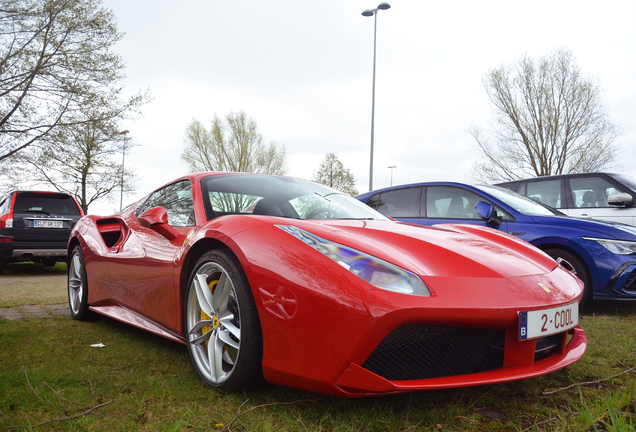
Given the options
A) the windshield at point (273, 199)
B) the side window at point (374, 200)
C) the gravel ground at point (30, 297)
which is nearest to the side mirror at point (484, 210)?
the windshield at point (273, 199)

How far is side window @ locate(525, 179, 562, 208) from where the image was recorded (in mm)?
6684

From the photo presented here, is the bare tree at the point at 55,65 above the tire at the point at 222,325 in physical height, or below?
above

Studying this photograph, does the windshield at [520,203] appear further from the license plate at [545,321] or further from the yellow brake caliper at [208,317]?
the yellow brake caliper at [208,317]

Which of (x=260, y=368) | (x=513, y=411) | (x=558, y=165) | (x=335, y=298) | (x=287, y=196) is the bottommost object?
(x=513, y=411)

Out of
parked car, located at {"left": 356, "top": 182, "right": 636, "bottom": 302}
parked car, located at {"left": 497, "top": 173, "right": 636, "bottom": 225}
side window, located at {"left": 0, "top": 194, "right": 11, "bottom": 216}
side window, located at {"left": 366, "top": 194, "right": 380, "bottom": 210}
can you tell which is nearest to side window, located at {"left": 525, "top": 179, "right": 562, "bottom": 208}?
parked car, located at {"left": 497, "top": 173, "right": 636, "bottom": 225}

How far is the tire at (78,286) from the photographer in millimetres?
3898

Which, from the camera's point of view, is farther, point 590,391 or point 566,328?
point 590,391

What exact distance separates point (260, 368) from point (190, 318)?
1.95ft

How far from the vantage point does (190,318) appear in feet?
7.89

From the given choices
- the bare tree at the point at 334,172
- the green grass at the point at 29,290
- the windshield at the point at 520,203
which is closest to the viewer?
the windshield at the point at 520,203

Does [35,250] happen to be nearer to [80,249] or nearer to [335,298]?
[80,249]

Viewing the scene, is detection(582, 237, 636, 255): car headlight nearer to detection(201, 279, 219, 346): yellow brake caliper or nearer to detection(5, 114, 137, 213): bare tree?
detection(201, 279, 219, 346): yellow brake caliper

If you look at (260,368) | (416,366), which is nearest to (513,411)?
(416,366)

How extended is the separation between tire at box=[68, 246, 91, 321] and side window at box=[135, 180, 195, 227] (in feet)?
3.02
